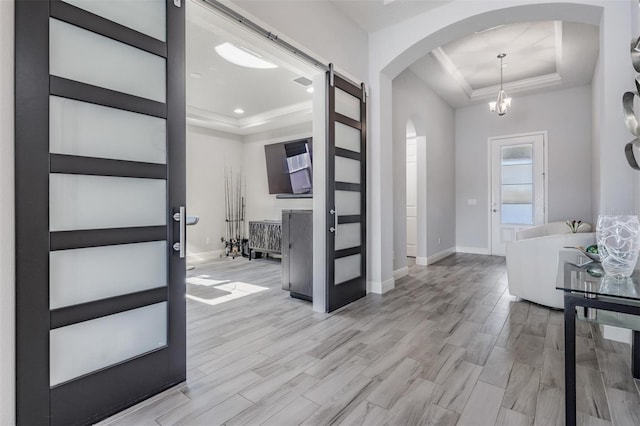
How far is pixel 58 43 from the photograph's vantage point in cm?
143

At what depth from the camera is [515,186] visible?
6273 millimetres

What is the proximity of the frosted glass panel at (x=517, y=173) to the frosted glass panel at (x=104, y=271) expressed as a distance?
6577 mm

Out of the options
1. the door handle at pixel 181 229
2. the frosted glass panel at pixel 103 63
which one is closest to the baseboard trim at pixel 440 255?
the door handle at pixel 181 229

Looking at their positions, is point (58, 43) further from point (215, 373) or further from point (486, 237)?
point (486, 237)

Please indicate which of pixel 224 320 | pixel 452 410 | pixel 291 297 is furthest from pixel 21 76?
pixel 291 297

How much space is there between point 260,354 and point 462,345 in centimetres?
152

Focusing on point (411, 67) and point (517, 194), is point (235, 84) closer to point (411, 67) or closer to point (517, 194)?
point (411, 67)

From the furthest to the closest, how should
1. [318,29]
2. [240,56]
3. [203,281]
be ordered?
1. [203,281]
2. [240,56]
3. [318,29]

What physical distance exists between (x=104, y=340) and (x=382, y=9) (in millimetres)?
3747

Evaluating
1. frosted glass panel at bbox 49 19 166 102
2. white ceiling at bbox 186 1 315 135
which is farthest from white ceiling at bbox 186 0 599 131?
frosted glass panel at bbox 49 19 166 102

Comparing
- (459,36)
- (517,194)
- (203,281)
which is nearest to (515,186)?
(517,194)

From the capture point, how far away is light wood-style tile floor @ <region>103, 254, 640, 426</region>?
1604 millimetres

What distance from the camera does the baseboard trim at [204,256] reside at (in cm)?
620

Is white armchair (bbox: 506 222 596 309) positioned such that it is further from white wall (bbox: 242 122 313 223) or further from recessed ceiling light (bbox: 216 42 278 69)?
white wall (bbox: 242 122 313 223)
